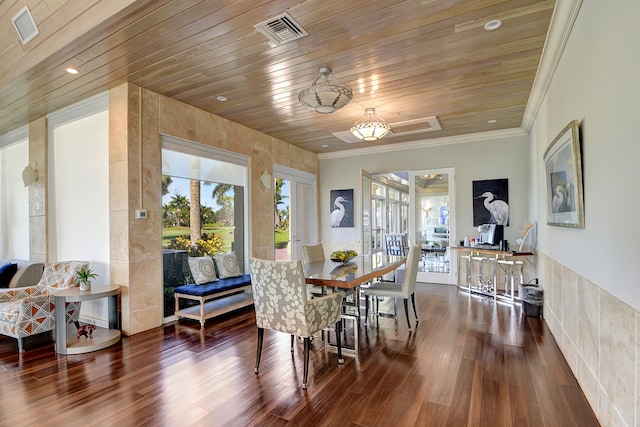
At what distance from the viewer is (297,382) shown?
2479 mm

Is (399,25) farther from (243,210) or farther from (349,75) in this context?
(243,210)

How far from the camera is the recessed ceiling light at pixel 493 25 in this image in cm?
247

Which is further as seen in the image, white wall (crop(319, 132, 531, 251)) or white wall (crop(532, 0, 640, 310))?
white wall (crop(319, 132, 531, 251))

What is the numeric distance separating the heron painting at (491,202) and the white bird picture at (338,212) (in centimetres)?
254

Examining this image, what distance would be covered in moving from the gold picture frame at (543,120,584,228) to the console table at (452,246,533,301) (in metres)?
1.72

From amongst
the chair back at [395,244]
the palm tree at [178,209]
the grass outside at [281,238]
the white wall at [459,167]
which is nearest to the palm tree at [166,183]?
the palm tree at [178,209]

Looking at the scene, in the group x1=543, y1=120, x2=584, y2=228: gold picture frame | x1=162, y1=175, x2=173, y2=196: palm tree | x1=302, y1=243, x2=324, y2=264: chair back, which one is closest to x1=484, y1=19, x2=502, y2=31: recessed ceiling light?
x1=543, y1=120, x2=584, y2=228: gold picture frame

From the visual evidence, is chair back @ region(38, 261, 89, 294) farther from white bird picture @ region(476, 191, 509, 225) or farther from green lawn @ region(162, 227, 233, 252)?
white bird picture @ region(476, 191, 509, 225)

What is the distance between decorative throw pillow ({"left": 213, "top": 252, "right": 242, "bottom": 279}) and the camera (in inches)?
183

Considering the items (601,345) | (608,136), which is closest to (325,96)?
(608,136)

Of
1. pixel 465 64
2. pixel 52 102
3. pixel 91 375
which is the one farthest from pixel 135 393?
pixel 465 64

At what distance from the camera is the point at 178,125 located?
13.5ft

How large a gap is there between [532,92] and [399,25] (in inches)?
92.4

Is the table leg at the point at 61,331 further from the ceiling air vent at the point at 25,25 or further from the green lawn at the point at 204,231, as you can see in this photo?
the ceiling air vent at the point at 25,25
